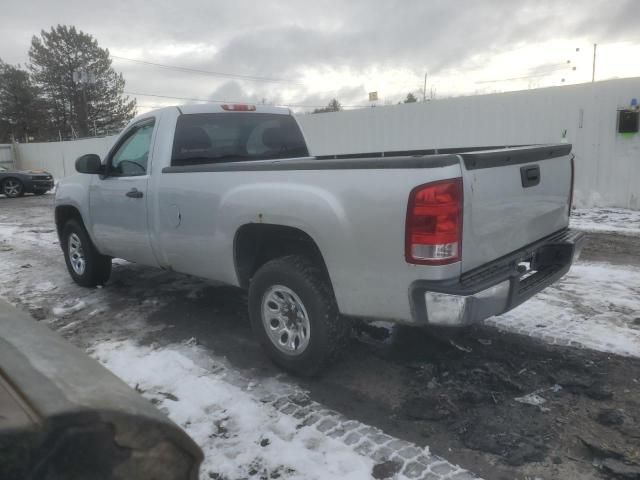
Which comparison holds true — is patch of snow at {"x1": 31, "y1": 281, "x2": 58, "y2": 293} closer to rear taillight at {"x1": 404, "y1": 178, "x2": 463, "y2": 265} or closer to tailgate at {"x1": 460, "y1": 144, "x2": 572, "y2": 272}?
rear taillight at {"x1": 404, "y1": 178, "x2": 463, "y2": 265}

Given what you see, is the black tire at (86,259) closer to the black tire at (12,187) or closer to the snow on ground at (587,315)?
the snow on ground at (587,315)

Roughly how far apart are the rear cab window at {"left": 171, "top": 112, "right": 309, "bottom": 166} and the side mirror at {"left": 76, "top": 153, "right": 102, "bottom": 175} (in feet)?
3.78

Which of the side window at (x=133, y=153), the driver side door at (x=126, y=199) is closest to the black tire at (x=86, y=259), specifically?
the driver side door at (x=126, y=199)

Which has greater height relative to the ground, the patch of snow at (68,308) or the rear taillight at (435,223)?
the rear taillight at (435,223)

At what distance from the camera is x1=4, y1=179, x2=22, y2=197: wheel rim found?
19422 millimetres

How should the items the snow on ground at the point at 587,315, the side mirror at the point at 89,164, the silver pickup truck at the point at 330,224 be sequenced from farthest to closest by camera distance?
1. the side mirror at the point at 89,164
2. the snow on ground at the point at 587,315
3. the silver pickup truck at the point at 330,224

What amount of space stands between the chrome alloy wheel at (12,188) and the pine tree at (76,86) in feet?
94.2

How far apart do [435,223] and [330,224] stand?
2.17 feet

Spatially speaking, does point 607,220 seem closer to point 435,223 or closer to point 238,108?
point 238,108

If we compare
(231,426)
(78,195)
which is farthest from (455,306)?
(78,195)

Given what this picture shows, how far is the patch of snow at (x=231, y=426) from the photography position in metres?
2.62

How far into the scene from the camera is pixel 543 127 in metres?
11.2

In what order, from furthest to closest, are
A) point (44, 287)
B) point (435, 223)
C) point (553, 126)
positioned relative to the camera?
point (553, 126) → point (44, 287) → point (435, 223)

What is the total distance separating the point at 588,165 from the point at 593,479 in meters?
9.86
